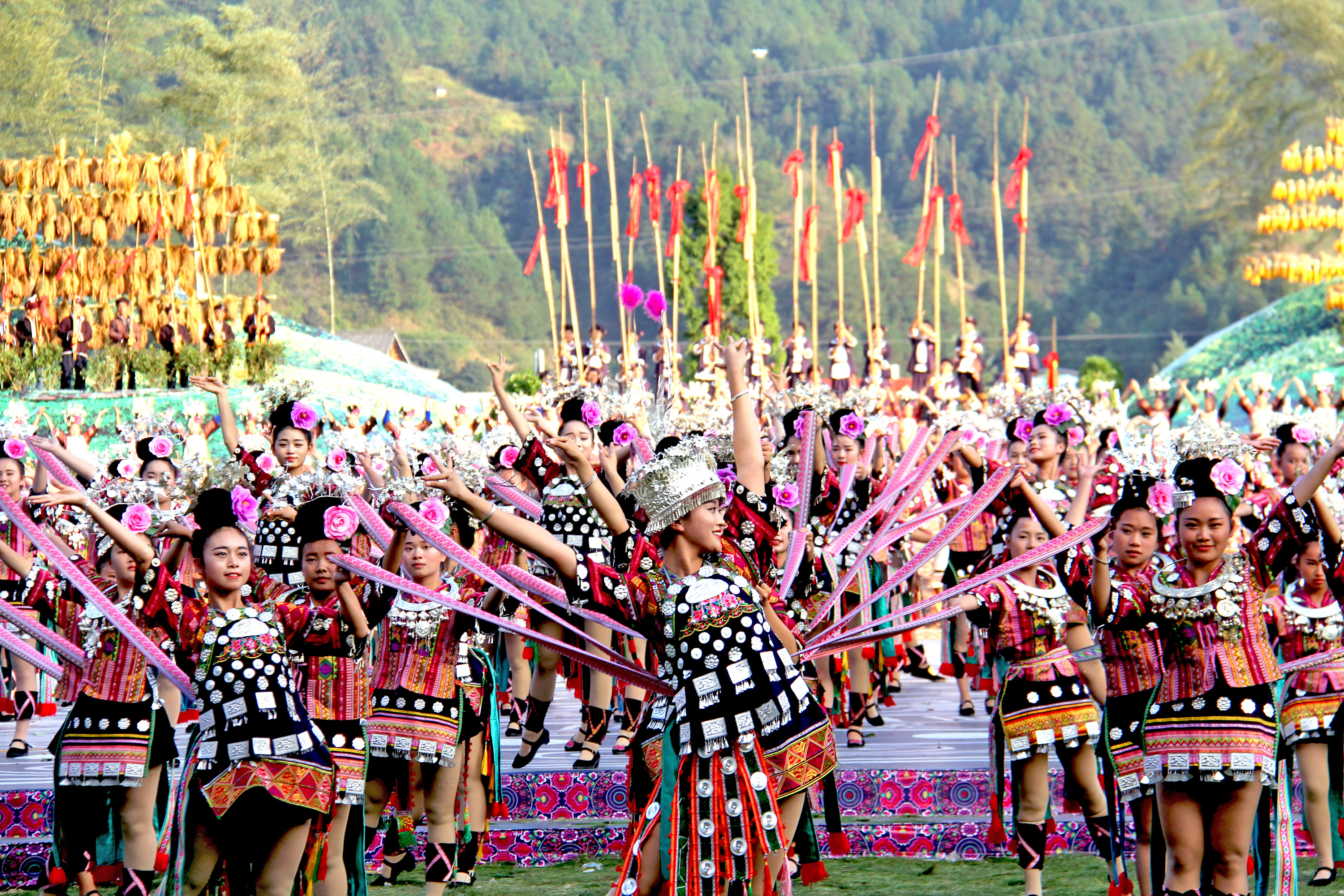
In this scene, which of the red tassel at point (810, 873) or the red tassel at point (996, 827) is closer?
the red tassel at point (810, 873)

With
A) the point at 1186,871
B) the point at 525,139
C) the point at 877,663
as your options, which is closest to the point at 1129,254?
the point at 525,139

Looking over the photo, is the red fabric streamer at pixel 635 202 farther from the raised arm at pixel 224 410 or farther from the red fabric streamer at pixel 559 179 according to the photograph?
the raised arm at pixel 224 410

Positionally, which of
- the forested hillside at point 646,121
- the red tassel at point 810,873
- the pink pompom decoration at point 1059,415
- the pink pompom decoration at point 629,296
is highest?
the forested hillside at point 646,121

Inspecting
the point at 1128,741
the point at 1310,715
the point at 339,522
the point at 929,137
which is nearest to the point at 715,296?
the point at 929,137

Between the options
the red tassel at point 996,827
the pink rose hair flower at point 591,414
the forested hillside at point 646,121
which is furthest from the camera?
the forested hillside at point 646,121

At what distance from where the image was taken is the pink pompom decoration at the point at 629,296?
65.3ft

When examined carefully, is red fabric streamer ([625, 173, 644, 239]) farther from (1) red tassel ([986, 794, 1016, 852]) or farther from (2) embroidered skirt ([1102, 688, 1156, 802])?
(2) embroidered skirt ([1102, 688, 1156, 802])

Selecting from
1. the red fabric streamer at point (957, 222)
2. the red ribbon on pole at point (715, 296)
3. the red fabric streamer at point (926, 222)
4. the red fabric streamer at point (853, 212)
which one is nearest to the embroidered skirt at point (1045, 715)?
the red fabric streamer at point (957, 222)

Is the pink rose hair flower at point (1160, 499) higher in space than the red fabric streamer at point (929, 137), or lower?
lower

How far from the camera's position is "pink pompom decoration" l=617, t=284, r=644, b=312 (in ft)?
65.3

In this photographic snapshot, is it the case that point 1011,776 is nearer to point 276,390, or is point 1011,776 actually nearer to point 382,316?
point 276,390

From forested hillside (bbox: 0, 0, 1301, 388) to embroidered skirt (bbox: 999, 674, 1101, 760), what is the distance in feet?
120

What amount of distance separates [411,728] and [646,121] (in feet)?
177

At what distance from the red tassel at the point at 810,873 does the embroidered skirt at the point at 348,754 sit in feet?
3.88
